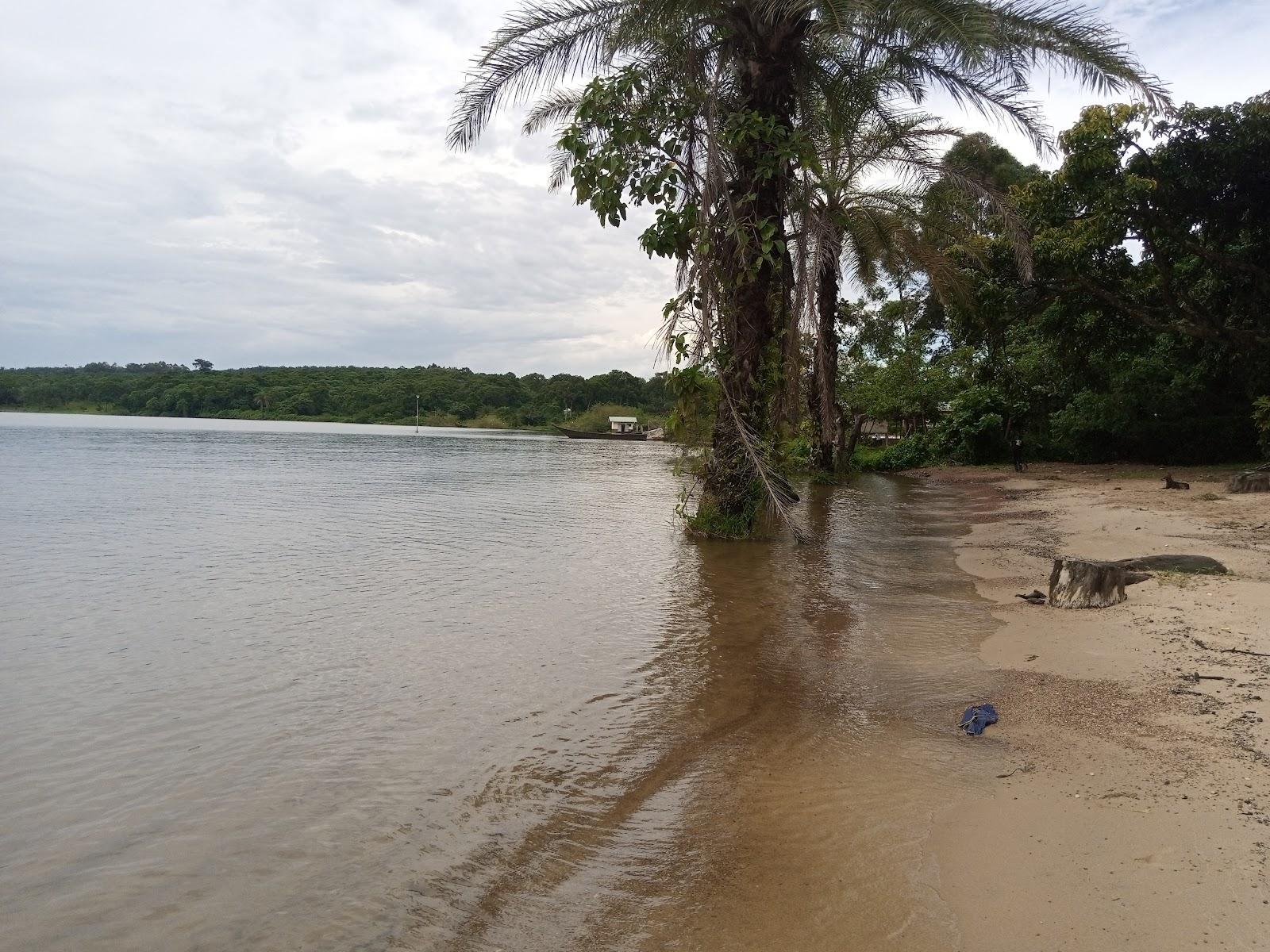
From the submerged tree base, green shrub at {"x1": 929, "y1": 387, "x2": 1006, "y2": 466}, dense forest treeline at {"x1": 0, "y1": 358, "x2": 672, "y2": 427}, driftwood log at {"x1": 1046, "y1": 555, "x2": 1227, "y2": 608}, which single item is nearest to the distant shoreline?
dense forest treeline at {"x1": 0, "y1": 358, "x2": 672, "y2": 427}

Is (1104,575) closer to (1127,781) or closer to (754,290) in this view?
(1127,781)

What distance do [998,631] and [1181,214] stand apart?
56.2 feet

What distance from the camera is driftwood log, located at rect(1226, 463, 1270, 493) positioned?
13.6 meters

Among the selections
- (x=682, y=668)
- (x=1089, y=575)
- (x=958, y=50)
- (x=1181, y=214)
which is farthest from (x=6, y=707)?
(x=1181, y=214)

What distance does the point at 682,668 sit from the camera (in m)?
6.02

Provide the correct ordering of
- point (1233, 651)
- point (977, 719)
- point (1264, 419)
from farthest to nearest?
point (1264, 419) < point (1233, 651) < point (977, 719)

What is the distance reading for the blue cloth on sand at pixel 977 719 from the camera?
455 cm

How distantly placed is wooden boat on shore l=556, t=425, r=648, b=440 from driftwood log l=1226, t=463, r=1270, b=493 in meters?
73.4

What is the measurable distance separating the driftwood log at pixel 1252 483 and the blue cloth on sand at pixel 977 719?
1214 cm

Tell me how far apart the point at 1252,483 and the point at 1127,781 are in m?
13.0

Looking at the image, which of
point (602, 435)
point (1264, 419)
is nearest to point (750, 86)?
point (1264, 419)

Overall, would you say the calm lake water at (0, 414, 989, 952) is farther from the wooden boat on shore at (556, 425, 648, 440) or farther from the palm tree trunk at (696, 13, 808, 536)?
the wooden boat on shore at (556, 425, 648, 440)

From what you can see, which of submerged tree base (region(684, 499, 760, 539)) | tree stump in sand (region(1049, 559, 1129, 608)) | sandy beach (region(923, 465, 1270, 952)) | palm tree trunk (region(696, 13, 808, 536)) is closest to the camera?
sandy beach (region(923, 465, 1270, 952))

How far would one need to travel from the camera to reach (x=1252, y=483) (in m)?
13.7
